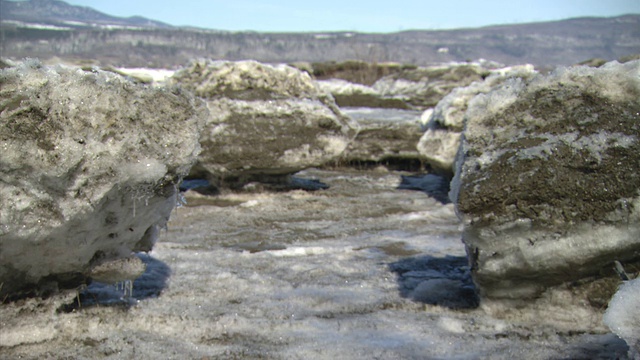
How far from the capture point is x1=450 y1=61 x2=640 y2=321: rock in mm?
2057

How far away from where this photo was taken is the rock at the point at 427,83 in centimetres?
1630

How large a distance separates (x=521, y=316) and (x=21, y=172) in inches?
69.5

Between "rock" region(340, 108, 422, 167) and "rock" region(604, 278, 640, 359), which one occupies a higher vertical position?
"rock" region(604, 278, 640, 359)

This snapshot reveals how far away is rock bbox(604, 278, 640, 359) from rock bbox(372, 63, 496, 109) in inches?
563

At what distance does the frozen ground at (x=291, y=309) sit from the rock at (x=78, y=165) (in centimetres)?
23

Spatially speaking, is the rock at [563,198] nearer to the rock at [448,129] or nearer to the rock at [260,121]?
the rock at [260,121]

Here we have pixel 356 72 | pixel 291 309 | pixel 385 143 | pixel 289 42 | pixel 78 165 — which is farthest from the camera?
pixel 289 42

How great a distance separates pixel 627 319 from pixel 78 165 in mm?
1515

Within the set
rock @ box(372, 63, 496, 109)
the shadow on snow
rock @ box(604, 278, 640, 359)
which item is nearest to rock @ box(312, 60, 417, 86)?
rock @ box(372, 63, 496, 109)

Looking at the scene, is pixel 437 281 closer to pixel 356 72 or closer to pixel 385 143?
pixel 385 143

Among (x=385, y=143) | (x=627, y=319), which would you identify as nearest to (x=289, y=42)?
(x=385, y=143)

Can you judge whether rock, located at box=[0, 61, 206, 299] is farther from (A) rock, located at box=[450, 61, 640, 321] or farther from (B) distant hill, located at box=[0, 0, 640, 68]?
(B) distant hill, located at box=[0, 0, 640, 68]

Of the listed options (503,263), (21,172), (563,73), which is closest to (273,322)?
(503,263)

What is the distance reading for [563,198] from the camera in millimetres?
2096
